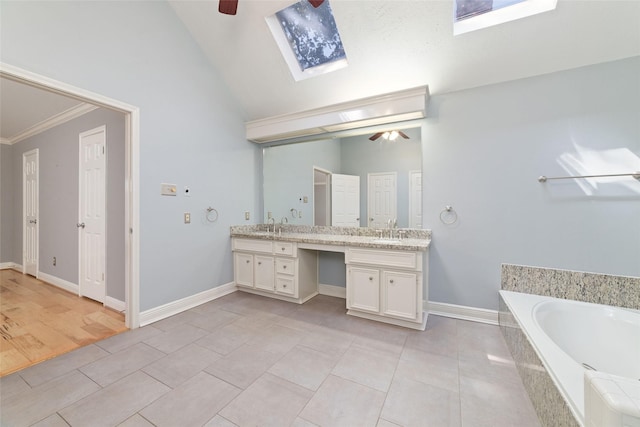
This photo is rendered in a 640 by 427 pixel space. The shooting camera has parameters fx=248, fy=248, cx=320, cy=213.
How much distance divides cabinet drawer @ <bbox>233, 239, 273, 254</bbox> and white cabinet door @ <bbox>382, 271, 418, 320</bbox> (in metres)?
1.44

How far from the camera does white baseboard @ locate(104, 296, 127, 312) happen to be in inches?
109

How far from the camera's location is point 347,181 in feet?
10.2

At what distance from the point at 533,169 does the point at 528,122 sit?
0.44m

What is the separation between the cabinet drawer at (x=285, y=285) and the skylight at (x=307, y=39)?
2.39 metres

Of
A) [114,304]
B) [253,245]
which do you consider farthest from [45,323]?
[253,245]

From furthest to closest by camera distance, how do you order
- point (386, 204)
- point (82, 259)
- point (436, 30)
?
point (82, 259), point (386, 204), point (436, 30)

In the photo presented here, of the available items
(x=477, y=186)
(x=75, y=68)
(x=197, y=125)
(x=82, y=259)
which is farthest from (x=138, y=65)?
(x=477, y=186)

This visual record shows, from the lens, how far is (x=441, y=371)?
1733mm

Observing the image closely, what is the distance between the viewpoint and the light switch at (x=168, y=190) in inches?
102

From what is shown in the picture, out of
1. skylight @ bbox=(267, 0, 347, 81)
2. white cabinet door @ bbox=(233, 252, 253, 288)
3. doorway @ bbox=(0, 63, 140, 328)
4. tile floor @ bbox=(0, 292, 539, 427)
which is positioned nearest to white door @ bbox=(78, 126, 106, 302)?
doorway @ bbox=(0, 63, 140, 328)

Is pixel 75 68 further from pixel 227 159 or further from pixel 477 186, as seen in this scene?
pixel 477 186

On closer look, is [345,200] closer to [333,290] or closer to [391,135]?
[391,135]

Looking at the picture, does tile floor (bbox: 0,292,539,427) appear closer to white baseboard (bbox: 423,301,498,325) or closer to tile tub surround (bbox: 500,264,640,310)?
white baseboard (bbox: 423,301,498,325)

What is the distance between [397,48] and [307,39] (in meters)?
1.03
